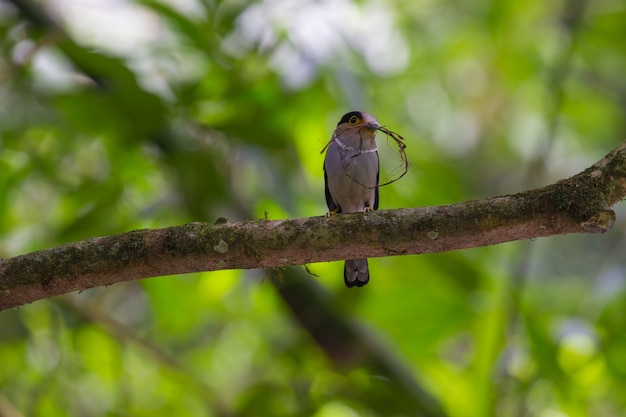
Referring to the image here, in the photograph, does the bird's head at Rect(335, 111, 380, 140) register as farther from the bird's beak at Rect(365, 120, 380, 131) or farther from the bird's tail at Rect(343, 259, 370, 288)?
the bird's tail at Rect(343, 259, 370, 288)

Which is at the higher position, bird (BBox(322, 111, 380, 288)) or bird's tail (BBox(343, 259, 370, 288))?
bird (BBox(322, 111, 380, 288))

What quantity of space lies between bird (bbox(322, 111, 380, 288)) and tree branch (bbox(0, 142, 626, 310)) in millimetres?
1276

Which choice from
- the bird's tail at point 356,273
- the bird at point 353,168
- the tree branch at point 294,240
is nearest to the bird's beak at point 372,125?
the bird at point 353,168

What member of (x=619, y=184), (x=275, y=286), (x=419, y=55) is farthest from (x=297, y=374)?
(x=419, y=55)

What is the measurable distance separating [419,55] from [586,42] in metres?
1.78

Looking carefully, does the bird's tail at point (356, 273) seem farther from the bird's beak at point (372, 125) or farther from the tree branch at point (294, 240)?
the tree branch at point (294, 240)

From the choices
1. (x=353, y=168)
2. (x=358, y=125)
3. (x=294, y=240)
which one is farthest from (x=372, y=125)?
(x=294, y=240)

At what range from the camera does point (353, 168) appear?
12.6ft

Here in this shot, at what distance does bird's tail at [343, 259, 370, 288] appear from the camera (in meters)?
3.60

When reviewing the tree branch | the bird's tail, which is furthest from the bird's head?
the tree branch

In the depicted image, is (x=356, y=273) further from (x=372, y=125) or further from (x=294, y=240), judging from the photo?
(x=294, y=240)

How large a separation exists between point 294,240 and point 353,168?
156 centimetres

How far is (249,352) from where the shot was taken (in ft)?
21.5

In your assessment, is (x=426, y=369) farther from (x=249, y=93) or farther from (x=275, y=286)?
(x=249, y=93)
